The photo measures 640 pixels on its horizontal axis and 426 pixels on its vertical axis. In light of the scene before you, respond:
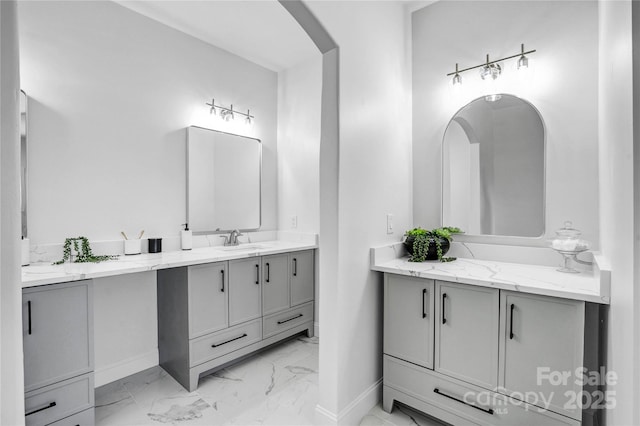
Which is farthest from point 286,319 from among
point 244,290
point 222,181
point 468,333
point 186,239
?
point 468,333

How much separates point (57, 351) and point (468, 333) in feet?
7.25

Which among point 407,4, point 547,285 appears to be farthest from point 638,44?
point 407,4

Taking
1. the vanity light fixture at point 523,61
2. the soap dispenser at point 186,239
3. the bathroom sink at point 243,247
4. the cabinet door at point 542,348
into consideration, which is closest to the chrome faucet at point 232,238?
the bathroom sink at point 243,247

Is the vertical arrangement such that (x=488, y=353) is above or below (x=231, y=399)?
above

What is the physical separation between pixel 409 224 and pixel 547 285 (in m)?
1.08

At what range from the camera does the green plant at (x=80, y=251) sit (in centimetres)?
210

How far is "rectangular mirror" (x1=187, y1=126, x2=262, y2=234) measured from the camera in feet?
9.43

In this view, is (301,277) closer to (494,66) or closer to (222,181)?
(222,181)

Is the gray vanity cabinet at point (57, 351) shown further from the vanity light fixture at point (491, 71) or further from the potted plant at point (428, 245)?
the vanity light fixture at point (491, 71)

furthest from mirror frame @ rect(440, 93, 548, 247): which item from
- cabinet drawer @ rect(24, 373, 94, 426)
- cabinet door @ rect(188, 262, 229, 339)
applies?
cabinet drawer @ rect(24, 373, 94, 426)

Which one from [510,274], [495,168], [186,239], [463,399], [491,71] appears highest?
[491,71]

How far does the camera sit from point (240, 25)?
9.02 feet

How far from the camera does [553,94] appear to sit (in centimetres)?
196

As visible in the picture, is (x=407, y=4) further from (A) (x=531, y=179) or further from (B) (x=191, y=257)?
(B) (x=191, y=257)
